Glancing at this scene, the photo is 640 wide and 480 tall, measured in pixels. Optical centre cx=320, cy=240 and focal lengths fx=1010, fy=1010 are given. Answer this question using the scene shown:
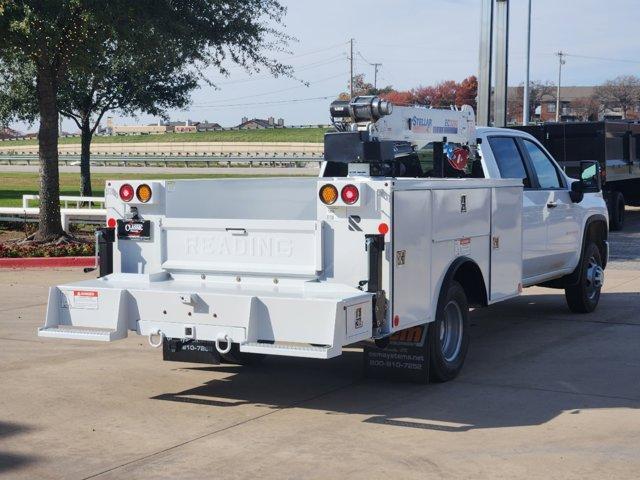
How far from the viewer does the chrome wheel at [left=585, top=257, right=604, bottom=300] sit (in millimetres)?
11795

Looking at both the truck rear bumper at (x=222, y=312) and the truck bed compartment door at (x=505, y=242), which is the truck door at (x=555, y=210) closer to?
the truck bed compartment door at (x=505, y=242)

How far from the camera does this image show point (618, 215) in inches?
949

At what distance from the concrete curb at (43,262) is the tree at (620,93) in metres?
86.9

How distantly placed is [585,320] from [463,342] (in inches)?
138

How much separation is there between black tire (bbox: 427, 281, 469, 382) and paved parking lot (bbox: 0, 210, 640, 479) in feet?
0.52

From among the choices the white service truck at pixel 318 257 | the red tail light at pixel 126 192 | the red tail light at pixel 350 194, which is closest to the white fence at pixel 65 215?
the white service truck at pixel 318 257

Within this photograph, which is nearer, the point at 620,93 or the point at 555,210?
the point at 555,210

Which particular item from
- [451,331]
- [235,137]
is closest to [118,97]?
[451,331]

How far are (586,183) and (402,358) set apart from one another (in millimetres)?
4103

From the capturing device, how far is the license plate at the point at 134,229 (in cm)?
794

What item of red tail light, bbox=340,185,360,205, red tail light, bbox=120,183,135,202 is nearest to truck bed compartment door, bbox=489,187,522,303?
red tail light, bbox=340,185,360,205

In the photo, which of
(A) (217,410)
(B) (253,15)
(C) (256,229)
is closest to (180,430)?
(A) (217,410)

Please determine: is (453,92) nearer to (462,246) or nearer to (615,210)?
(615,210)

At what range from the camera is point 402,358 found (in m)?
8.05
